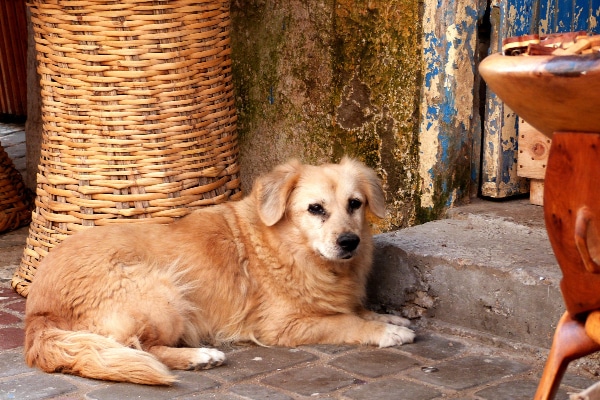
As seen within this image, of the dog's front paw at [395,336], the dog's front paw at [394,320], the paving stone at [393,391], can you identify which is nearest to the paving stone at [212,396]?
the paving stone at [393,391]

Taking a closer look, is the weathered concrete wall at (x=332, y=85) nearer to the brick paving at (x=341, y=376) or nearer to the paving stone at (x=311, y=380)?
the brick paving at (x=341, y=376)

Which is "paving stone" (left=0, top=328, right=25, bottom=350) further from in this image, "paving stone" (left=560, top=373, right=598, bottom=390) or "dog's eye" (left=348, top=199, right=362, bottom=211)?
"paving stone" (left=560, top=373, right=598, bottom=390)

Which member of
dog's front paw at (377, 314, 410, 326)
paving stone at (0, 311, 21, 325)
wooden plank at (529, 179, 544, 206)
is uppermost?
wooden plank at (529, 179, 544, 206)

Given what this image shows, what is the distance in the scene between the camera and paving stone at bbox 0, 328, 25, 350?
11.0 ft

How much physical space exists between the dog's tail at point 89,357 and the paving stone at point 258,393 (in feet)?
0.79

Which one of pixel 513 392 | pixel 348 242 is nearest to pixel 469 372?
pixel 513 392

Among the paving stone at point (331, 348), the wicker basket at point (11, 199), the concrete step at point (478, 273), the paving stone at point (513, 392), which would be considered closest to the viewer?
the paving stone at point (513, 392)

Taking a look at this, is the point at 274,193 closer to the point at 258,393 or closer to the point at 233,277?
the point at 233,277

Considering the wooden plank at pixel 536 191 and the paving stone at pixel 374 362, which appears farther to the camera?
the wooden plank at pixel 536 191

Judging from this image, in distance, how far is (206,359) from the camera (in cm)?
305

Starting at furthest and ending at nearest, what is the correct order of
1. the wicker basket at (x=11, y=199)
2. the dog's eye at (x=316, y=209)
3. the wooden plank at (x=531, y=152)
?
the wicker basket at (x=11, y=199)
the wooden plank at (x=531, y=152)
the dog's eye at (x=316, y=209)

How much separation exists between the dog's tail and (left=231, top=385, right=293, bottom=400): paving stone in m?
0.24

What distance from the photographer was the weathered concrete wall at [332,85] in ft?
13.4

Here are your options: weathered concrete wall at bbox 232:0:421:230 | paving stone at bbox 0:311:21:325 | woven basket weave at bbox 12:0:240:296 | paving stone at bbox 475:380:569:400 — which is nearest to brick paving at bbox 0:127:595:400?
paving stone at bbox 475:380:569:400
